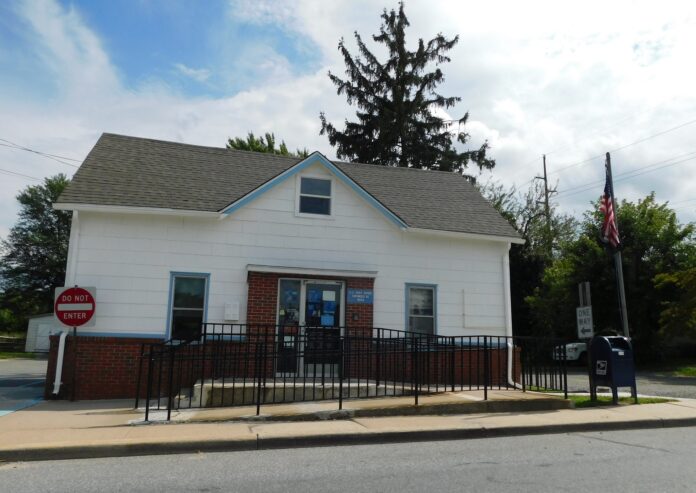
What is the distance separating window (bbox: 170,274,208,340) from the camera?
482 inches

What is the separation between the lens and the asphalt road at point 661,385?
545 inches

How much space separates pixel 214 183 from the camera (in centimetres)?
1414

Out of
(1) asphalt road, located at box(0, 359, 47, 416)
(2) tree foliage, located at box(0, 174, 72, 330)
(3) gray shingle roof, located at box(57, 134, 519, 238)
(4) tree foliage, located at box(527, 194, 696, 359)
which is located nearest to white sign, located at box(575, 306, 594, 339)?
(3) gray shingle roof, located at box(57, 134, 519, 238)

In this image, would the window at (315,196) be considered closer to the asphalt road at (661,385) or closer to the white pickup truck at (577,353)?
the asphalt road at (661,385)

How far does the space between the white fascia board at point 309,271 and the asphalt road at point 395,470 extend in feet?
18.9

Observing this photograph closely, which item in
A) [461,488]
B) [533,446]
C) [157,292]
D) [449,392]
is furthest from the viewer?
[157,292]

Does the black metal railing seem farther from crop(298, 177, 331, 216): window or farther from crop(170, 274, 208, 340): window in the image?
crop(298, 177, 331, 216): window

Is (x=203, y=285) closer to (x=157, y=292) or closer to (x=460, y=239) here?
(x=157, y=292)

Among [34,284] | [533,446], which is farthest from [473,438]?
[34,284]

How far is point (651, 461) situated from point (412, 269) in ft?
25.5

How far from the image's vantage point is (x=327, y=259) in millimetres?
13336

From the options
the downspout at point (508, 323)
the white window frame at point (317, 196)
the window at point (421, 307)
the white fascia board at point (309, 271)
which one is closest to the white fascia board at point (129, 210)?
the white fascia board at point (309, 271)

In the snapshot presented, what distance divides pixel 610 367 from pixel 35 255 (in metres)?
47.8

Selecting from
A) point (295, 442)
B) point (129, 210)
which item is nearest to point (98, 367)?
point (129, 210)
